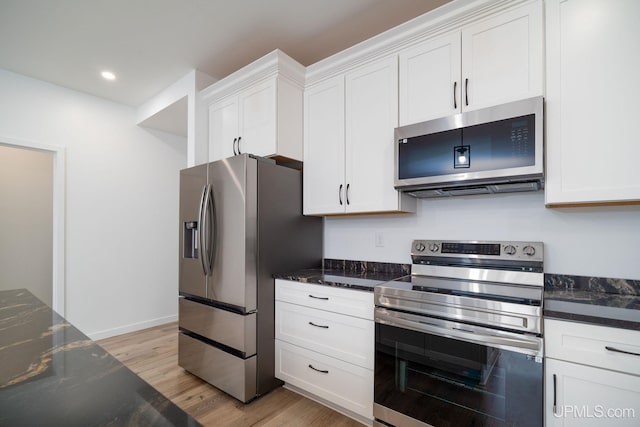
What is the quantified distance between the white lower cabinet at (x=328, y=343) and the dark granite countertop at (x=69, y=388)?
1.35 m

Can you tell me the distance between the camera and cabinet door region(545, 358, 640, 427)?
3.81 feet

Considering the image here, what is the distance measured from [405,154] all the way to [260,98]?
1347mm

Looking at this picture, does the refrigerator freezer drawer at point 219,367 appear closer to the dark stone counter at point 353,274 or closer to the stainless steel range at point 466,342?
the dark stone counter at point 353,274

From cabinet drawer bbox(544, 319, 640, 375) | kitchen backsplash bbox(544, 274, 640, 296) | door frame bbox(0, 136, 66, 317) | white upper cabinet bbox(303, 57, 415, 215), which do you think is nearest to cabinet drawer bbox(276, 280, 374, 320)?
white upper cabinet bbox(303, 57, 415, 215)

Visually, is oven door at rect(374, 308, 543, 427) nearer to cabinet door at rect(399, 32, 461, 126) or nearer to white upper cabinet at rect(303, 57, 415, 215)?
white upper cabinet at rect(303, 57, 415, 215)

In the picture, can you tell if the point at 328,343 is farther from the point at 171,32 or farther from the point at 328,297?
the point at 171,32

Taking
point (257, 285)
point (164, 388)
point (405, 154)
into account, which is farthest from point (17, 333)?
point (405, 154)

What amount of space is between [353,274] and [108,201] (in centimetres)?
307

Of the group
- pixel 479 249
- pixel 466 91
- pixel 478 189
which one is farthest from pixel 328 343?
pixel 466 91

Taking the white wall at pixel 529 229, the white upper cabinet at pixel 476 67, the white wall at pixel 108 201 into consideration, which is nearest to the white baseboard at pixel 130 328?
the white wall at pixel 108 201

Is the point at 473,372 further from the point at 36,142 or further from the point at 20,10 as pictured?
the point at 36,142

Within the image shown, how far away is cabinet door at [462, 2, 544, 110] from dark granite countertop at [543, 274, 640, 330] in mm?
1066

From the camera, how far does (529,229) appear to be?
6.12ft

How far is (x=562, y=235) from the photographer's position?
5.81 ft
